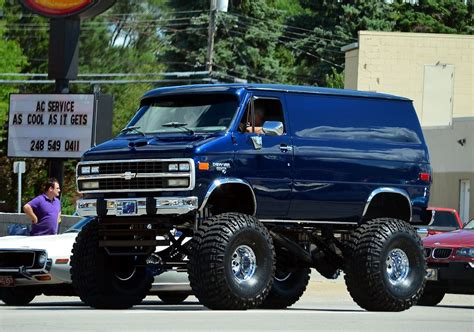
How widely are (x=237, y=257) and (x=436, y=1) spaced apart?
195 ft

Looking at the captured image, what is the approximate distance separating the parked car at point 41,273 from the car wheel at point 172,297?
0.33ft

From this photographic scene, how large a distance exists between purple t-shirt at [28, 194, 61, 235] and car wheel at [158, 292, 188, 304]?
210cm

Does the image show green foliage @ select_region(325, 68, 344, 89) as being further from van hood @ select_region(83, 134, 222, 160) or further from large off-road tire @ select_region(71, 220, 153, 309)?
van hood @ select_region(83, 134, 222, 160)

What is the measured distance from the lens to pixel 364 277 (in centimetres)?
1739

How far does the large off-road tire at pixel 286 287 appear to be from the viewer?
61.9 feet

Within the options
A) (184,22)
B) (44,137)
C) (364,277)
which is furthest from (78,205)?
(184,22)

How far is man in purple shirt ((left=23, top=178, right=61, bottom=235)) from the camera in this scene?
2112 centimetres

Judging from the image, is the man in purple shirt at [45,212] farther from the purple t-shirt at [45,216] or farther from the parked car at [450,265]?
the parked car at [450,265]

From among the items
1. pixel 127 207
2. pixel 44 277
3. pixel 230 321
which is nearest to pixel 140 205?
pixel 127 207

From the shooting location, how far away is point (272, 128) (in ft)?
54.7

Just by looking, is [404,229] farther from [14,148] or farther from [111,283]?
[14,148]

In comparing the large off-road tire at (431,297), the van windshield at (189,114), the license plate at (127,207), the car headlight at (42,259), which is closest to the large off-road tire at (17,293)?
the car headlight at (42,259)

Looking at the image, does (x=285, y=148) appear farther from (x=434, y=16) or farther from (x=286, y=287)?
(x=434, y=16)

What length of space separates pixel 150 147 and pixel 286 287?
143 inches
